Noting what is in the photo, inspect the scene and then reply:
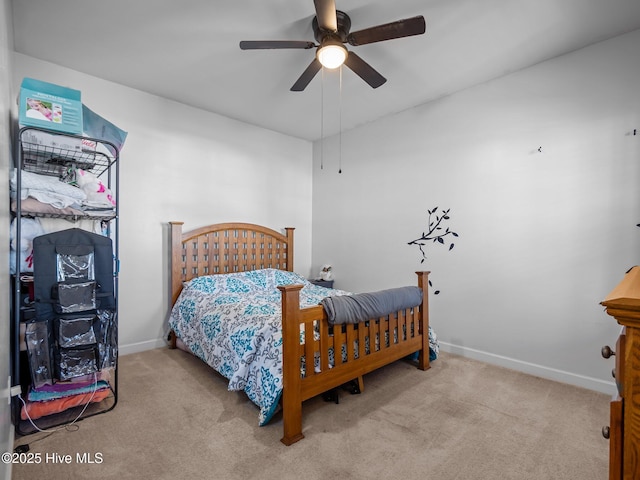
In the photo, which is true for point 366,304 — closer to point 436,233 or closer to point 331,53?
point 436,233

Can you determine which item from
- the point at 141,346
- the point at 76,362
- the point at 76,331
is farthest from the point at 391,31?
the point at 141,346

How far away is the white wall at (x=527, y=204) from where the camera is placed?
2441 millimetres

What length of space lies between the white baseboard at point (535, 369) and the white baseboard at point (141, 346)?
116 inches

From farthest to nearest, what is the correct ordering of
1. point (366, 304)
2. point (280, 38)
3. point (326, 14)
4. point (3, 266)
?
point (280, 38) < point (366, 304) < point (326, 14) < point (3, 266)

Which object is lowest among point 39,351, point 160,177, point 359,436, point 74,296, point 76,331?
point 359,436

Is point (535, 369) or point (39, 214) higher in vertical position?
point (39, 214)

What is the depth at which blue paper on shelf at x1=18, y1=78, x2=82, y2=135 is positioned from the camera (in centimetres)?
185

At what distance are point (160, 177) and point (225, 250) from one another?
1.06 m

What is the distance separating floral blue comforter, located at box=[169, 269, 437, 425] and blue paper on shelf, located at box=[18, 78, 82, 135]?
1.62 meters

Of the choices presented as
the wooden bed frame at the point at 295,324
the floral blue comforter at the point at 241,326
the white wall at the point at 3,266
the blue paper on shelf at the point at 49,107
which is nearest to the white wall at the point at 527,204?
the wooden bed frame at the point at 295,324

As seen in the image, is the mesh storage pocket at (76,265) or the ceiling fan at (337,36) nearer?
the ceiling fan at (337,36)

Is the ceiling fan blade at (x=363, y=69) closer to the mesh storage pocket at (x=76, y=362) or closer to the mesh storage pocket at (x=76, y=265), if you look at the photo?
the mesh storage pocket at (x=76, y=265)

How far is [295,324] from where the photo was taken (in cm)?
188

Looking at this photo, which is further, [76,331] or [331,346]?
[331,346]
